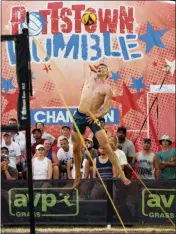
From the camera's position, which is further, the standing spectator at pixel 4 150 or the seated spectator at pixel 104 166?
the standing spectator at pixel 4 150

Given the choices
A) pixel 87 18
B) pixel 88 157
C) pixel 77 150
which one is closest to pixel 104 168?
pixel 88 157

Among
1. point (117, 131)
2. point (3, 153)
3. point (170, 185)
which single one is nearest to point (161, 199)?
point (170, 185)

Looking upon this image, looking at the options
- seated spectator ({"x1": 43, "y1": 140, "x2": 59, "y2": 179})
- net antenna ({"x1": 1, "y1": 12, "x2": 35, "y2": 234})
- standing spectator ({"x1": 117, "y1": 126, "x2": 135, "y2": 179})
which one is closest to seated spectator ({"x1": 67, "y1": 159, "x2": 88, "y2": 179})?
seated spectator ({"x1": 43, "y1": 140, "x2": 59, "y2": 179})

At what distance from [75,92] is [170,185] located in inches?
106

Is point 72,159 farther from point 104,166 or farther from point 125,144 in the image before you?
point 125,144

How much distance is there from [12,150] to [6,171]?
1.21 ft

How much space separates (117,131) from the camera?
1574 centimetres

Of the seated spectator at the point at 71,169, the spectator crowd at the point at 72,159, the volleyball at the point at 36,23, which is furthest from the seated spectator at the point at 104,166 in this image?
the volleyball at the point at 36,23

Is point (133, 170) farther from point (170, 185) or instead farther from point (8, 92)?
point (8, 92)

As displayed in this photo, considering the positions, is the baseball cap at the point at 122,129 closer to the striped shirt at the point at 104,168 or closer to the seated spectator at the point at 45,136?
the striped shirt at the point at 104,168

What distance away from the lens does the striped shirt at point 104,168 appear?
1485cm

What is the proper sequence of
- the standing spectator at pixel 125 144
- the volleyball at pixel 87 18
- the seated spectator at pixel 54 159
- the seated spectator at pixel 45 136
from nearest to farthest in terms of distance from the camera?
the volleyball at pixel 87 18
the seated spectator at pixel 54 159
the standing spectator at pixel 125 144
the seated spectator at pixel 45 136

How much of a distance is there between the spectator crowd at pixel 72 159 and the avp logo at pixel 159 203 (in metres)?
0.44

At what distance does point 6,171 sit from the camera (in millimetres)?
15328
